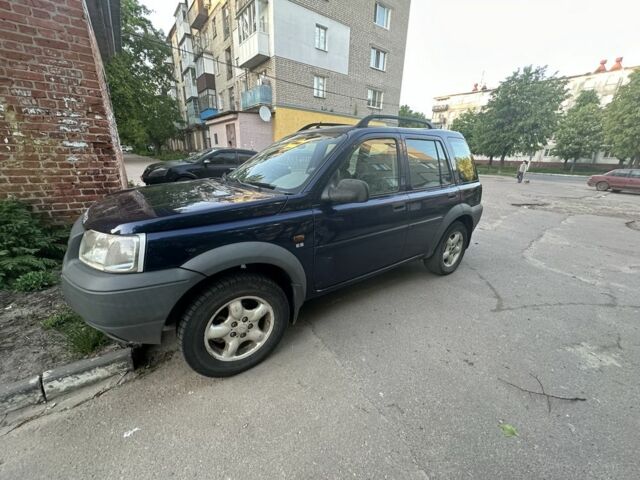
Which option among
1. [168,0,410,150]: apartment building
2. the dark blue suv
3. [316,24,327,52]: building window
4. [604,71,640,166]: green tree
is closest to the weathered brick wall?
the dark blue suv

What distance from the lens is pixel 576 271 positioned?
4.18 m

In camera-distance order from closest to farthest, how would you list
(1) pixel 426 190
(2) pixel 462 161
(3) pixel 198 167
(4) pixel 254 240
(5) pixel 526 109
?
(4) pixel 254 240 → (1) pixel 426 190 → (2) pixel 462 161 → (3) pixel 198 167 → (5) pixel 526 109

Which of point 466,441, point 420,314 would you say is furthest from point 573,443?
point 420,314

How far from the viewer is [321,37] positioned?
16016 mm

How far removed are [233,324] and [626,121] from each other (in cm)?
3325

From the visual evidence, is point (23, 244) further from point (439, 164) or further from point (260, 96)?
point (260, 96)

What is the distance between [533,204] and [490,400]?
1095 centimetres

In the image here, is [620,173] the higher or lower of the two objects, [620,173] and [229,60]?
the lower

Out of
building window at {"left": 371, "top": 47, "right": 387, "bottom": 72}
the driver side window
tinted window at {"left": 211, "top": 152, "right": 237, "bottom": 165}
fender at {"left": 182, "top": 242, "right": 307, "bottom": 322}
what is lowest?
fender at {"left": 182, "top": 242, "right": 307, "bottom": 322}

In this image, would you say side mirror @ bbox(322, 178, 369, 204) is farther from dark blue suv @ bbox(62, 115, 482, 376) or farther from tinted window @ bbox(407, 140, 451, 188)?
tinted window @ bbox(407, 140, 451, 188)

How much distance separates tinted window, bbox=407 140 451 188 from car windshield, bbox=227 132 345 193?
3.06 feet

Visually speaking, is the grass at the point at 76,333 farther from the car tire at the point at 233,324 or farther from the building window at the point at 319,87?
the building window at the point at 319,87

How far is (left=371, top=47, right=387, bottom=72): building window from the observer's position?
732 inches

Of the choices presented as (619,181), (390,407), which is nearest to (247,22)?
(390,407)
